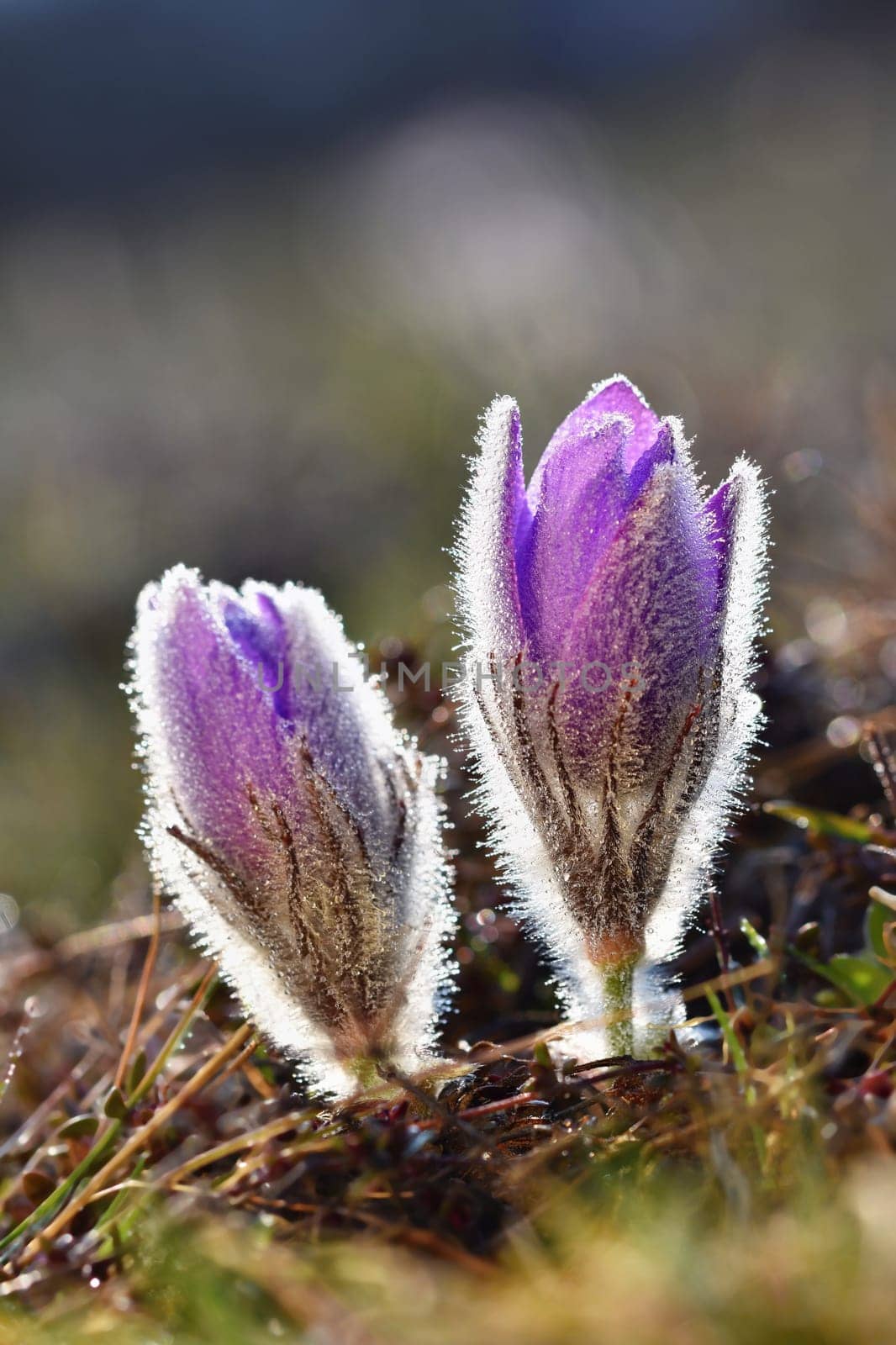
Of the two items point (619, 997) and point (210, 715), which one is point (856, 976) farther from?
point (210, 715)

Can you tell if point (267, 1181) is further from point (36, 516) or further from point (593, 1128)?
point (36, 516)

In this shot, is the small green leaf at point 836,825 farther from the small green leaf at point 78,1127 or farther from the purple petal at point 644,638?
the small green leaf at point 78,1127

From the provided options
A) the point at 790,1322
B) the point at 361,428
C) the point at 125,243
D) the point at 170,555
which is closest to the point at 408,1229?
the point at 790,1322

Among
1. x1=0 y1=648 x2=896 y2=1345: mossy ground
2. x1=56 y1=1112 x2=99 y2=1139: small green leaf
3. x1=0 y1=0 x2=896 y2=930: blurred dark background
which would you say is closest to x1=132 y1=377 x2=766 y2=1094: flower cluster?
x1=0 y1=648 x2=896 y2=1345: mossy ground

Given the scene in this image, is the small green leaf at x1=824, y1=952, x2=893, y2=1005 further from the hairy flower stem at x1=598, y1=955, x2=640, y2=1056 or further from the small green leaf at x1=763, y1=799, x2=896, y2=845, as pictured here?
the hairy flower stem at x1=598, y1=955, x2=640, y2=1056

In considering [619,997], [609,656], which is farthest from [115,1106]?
[609,656]
